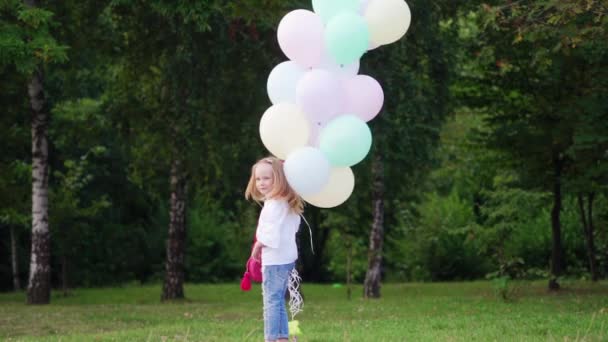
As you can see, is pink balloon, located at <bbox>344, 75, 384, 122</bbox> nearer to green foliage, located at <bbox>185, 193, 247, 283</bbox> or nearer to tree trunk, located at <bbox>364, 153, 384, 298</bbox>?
tree trunk, located at <bbox>364, 153, 384, 298</bbox>

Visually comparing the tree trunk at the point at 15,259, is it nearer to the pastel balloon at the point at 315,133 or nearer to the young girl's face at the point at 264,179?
the pastel balloon at the point at 315,133

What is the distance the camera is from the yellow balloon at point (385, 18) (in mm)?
8461

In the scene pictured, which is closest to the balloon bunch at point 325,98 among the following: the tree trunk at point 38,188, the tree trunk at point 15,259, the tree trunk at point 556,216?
the tree trunk at point 38,188

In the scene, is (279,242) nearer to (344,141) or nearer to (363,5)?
(344,141)

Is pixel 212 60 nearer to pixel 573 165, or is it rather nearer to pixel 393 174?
pixel 393 174

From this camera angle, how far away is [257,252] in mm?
7727

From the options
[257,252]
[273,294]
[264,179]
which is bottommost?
[273,294]

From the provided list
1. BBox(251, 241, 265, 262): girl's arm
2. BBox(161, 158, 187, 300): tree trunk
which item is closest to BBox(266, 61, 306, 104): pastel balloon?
BBox(251, 241, 265, 262): girl's arm

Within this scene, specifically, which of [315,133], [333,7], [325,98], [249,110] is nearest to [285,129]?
[315,133]

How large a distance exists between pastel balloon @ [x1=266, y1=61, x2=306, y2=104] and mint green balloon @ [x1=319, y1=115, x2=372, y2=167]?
49 centimetres

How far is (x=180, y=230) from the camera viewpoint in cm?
2261

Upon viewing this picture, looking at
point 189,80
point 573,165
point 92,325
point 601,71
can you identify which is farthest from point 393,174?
point 92,325

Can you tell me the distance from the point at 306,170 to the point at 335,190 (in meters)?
0.44

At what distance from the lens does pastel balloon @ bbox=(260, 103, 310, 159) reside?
7.95 meters
